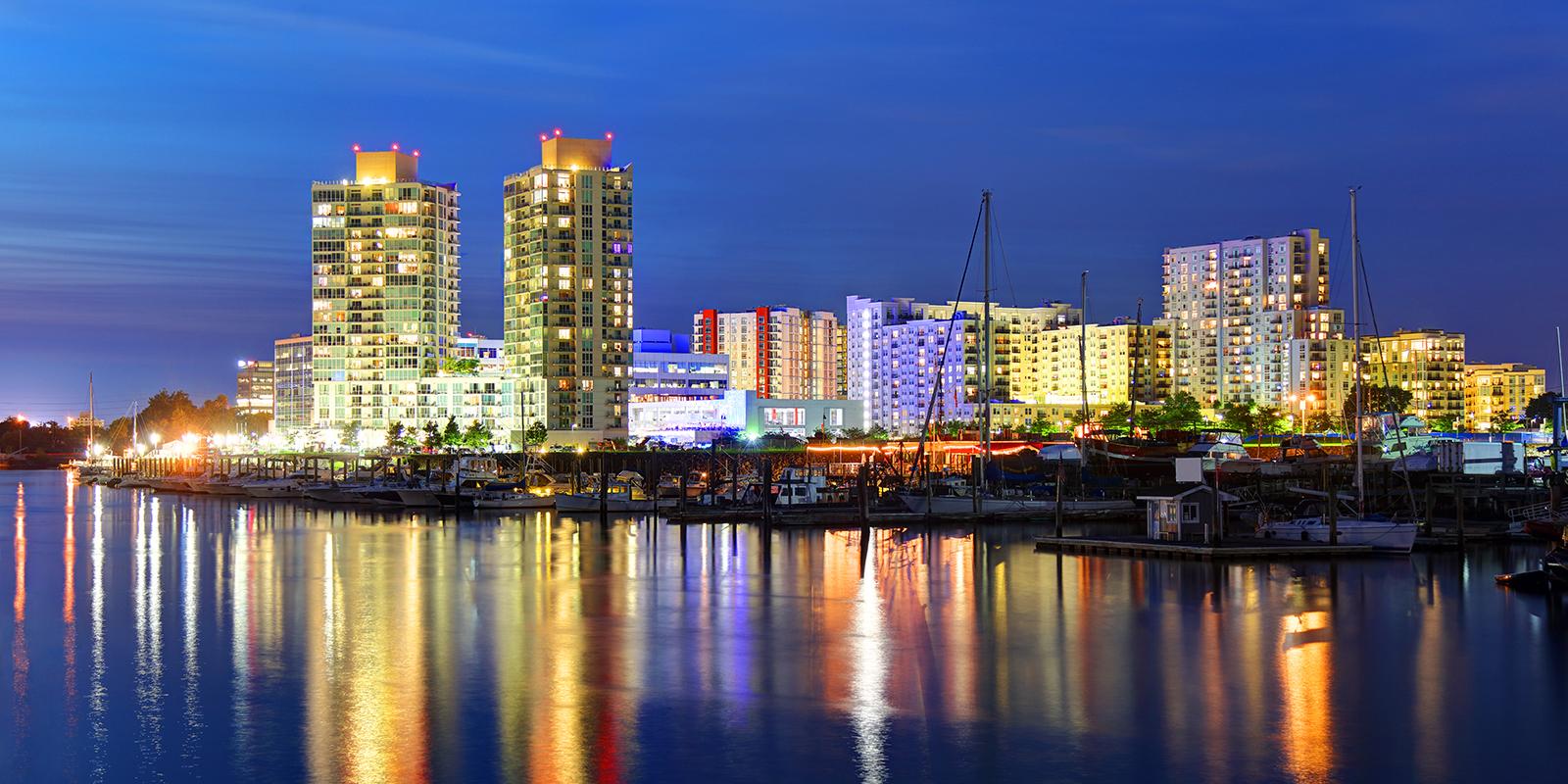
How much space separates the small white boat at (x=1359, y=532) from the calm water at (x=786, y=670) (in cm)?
243

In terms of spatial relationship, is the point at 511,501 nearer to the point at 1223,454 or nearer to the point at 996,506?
the point at 996,506

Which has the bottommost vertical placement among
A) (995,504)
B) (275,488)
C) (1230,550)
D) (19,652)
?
(19,652)

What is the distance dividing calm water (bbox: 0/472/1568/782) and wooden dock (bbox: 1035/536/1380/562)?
133 cm

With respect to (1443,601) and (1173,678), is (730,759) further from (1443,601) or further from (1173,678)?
(1443,601)

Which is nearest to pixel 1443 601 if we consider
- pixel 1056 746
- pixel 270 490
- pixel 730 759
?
pixel 1056 746

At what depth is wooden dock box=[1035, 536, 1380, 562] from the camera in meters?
59.3

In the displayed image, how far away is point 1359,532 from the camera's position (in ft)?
201

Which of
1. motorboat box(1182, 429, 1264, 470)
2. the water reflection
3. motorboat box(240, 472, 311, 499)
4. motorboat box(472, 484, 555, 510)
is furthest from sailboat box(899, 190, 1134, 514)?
motorboat box(240, 472, 311, 499)

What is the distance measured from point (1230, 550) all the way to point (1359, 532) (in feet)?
20.5

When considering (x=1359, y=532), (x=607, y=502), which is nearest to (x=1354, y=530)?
(x=1359, y=532)

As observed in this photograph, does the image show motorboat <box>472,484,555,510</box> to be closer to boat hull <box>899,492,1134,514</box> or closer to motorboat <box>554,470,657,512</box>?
motorboat <box>554,470,657,512</box>

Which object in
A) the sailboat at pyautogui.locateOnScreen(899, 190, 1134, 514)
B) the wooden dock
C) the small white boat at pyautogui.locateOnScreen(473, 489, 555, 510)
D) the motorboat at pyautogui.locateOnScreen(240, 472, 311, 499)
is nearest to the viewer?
the wooden dock

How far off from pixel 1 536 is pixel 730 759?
77.1m

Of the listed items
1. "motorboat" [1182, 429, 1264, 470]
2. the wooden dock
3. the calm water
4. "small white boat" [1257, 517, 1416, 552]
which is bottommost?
the calm water
